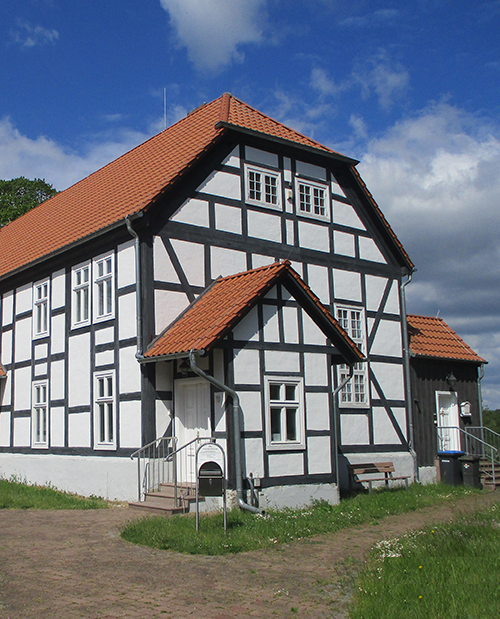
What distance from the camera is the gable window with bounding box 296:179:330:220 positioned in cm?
1828

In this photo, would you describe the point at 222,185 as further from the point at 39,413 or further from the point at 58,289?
the point at 39,413

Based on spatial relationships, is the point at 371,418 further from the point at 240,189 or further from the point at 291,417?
the point at 240,189

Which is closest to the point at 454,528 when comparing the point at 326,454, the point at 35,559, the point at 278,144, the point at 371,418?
the point at 326,454

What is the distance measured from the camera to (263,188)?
17.4 metres

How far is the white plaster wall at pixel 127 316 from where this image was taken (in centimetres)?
1474

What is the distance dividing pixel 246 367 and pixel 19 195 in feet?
82.6

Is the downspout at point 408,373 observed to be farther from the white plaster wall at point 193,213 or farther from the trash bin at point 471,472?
the white plaster wall at point 193,213

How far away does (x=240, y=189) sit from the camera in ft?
55.4

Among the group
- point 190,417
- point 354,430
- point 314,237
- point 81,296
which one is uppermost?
point 314,237

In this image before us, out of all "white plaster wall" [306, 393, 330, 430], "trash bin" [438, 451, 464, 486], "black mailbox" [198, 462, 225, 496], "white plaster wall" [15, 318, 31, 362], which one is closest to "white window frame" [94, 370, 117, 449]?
"white plaster wall" [15, 318, 31, 362]

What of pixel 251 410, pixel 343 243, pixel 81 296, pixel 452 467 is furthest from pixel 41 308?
pixel 452 467

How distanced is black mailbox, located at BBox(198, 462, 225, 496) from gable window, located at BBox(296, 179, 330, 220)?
30.3 ft

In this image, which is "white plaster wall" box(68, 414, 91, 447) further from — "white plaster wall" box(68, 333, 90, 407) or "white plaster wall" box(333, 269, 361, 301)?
"white plaster wall" box(333, 269, 361, 301)

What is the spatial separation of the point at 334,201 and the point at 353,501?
8.45 meters
